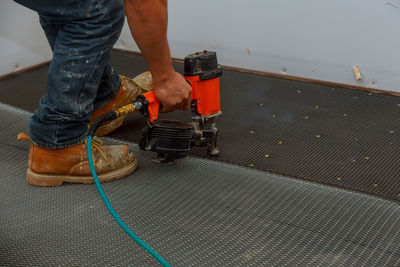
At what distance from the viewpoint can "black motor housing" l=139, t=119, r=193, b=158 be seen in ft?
4.37

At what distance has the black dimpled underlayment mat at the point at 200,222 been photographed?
1.02 m

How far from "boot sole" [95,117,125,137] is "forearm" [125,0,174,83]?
1.95 feet

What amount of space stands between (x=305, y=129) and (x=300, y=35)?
0.65m

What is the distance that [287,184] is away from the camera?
4.48 ft

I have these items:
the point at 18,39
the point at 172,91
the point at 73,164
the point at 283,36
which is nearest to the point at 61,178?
the point at 73,164

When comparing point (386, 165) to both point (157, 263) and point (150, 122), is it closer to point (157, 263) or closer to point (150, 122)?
point (150, 122)

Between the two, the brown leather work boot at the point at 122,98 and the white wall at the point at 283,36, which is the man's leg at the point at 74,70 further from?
the white wall at the point at 283,36

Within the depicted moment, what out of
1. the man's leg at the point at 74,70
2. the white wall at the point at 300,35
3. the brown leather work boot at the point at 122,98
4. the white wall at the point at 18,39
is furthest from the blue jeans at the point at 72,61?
the white wall at the point at 18,39

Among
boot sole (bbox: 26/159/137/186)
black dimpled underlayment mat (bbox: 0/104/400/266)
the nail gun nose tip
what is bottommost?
black dimpled underlayment mat (bbox: 0/104/400/266)

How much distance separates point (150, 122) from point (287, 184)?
Result: 0.47 m

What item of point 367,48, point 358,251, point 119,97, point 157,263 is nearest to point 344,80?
point 367,48

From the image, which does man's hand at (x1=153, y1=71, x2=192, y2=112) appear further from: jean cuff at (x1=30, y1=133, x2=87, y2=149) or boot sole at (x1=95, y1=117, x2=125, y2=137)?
boot sole at (x1=95, y1=117, x2=125, y2=137)

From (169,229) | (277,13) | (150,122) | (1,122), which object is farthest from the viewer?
(277,13)

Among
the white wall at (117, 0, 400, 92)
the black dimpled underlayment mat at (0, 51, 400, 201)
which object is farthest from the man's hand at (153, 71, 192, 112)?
the white wall at (117, 0, 400, 92)
